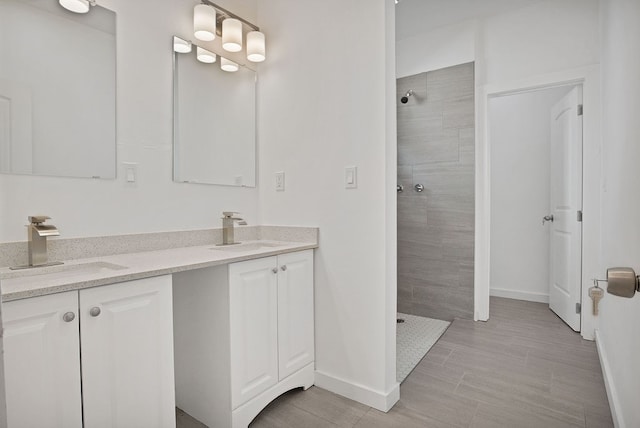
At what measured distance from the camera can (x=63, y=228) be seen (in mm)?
Answer: 1500

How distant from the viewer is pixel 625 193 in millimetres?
1430

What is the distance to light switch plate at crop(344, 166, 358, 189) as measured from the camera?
1.90 meters

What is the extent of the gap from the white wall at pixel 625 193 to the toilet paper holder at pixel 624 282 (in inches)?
11.6

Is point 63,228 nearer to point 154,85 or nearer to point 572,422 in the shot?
point 154,85

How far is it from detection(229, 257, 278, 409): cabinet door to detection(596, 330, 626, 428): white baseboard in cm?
157

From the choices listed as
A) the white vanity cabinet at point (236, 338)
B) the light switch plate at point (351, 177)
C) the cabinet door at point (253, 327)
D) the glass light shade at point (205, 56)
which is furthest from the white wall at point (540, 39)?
the cabinet door at point (253, 327)

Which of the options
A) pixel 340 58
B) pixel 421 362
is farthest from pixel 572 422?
pixel 340 58

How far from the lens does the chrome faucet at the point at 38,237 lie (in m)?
1.32

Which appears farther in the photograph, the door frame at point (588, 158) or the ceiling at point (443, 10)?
the ceiling at point (443, 10)

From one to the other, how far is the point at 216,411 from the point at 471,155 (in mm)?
2781

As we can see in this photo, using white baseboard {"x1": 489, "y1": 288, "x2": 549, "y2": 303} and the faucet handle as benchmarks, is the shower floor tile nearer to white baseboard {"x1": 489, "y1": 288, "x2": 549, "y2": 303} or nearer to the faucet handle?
white baseboard {"x1": 489, "y1": 288, "x2": 549, "y2": 303}

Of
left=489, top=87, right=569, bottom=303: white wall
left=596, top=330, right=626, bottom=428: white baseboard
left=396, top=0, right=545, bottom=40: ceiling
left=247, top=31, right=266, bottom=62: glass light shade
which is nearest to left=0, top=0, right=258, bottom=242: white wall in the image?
left=247, top=31, right=266, bottom=62: glass light shade

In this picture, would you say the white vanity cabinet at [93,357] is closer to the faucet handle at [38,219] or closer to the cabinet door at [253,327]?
the cabinet door at [253,327]

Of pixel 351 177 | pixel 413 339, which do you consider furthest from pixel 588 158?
pixel 351 177
